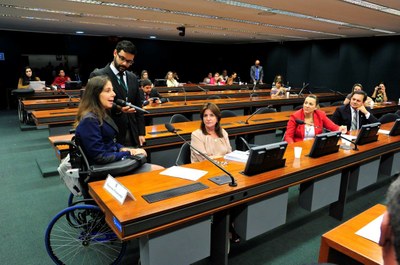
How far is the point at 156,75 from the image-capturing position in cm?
1464

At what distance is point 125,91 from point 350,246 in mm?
2140

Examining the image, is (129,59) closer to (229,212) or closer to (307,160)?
(229,212)

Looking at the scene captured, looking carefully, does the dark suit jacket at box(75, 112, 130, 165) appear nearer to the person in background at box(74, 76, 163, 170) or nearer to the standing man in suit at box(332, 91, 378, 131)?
the person in background at box(74, 76, 163, 170)

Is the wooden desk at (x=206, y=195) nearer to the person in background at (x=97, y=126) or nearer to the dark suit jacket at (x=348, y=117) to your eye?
the person in background at (x=97, y=126)

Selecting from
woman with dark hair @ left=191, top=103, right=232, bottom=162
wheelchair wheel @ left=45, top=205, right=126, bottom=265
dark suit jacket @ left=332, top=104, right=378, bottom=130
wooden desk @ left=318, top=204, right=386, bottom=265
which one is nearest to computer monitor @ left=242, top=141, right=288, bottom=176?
woman with dark hair @ left=191, top=103, right=232, bottom=162

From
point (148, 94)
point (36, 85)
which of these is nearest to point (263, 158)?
point (148, 94)

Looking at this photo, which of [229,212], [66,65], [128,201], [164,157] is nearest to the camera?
[128,201]

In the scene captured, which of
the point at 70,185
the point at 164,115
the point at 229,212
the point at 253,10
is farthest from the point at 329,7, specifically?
the point at 70,185

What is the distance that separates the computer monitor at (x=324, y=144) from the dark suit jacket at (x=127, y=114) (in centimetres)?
159

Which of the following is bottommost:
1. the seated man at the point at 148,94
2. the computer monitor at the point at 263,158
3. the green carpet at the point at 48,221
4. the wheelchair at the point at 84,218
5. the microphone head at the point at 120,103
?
the green carpet at the point at 48,221

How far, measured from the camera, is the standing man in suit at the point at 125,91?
2.52 m

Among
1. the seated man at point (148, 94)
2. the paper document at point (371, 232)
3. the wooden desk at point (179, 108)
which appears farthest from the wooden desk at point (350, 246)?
the seated man at point (148, 94)

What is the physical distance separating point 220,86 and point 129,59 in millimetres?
8522

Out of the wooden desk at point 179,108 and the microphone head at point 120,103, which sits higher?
the microphone head at point 120,103
